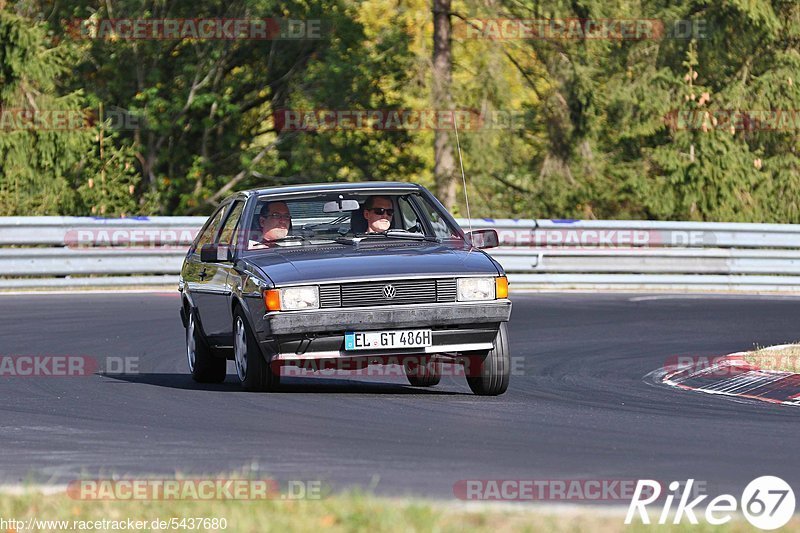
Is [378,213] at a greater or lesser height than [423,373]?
greater

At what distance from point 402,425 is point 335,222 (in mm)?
2808

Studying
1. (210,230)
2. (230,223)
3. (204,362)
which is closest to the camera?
(204,362)

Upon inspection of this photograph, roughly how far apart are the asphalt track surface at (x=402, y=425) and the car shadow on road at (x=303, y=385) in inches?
0.9

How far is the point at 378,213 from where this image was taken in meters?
11.8

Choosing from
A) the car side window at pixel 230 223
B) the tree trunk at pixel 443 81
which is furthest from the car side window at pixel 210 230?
the tree trunk at pixel 443 81

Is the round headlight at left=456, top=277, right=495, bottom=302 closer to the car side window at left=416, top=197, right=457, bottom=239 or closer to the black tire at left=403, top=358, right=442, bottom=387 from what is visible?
the car side window at left=416, top=197, right=457, bottom=239

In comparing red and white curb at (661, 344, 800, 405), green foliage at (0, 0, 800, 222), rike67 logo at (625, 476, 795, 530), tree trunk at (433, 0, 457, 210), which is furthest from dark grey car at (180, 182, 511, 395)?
tree trunk at (433, 0, 457, 210)

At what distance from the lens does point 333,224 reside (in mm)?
11641

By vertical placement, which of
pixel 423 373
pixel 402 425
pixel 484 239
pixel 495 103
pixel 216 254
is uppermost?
pixel 495 103

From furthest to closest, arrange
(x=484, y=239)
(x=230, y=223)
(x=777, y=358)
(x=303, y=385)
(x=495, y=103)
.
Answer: (x=495, y=103) → (x=777, y=358) → (x=230, y=223) → (x=303, y=385) → (x=484, y=239)

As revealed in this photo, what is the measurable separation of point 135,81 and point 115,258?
1059 centimetres

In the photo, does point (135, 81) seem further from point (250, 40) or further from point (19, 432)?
point (19, 432)

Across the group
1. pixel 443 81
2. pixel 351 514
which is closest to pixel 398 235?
pixel 351 514

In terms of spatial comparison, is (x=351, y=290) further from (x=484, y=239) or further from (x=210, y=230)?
(x=210, y=230)
